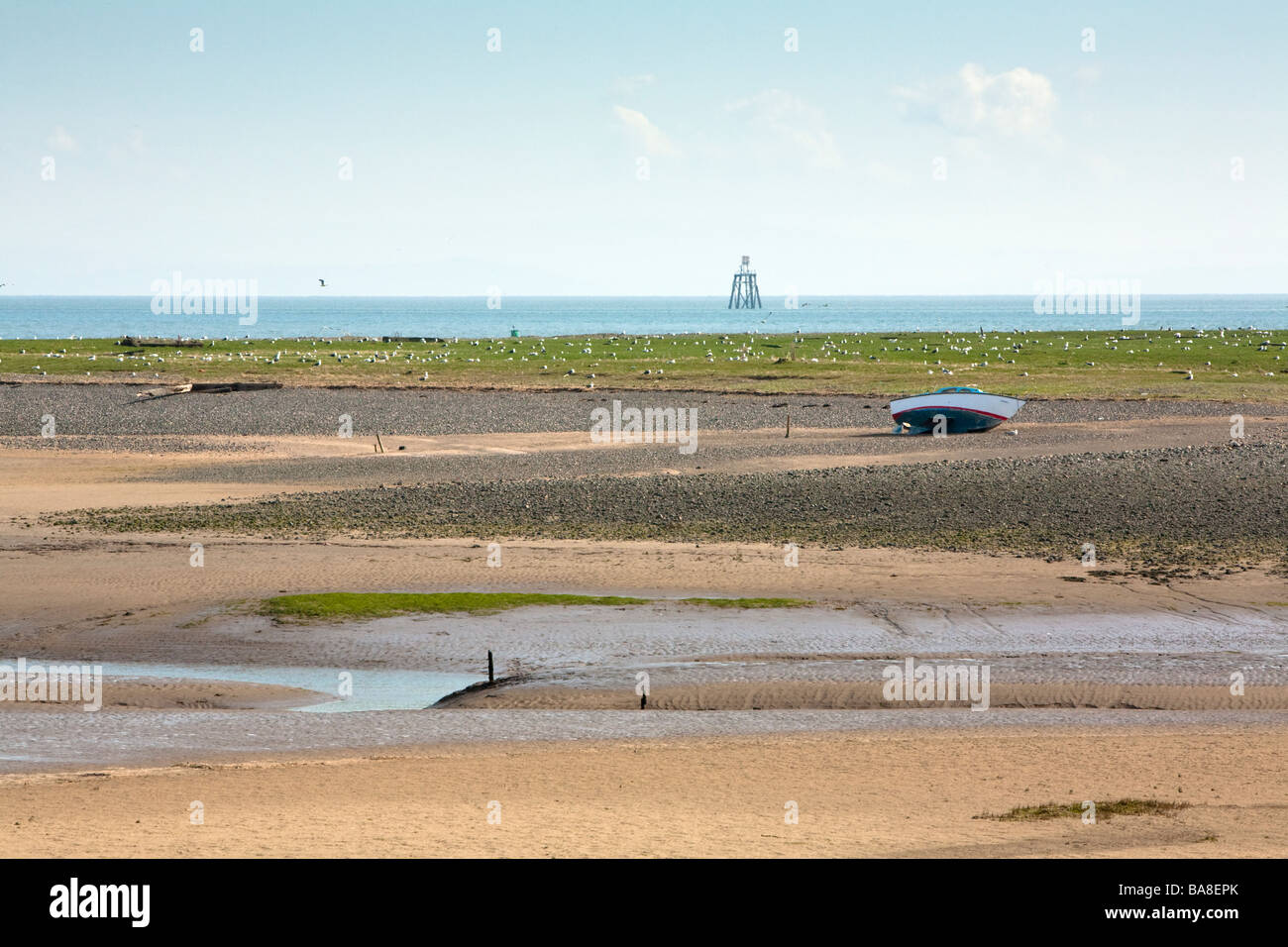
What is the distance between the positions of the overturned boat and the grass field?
52.9 ft

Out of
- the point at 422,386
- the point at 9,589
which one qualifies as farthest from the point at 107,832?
the point at 422,386

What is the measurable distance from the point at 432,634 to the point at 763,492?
1313 cm

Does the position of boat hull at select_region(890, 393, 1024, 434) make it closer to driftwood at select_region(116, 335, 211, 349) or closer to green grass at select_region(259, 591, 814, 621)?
green grass at select_region(259, 591, 814, 621)

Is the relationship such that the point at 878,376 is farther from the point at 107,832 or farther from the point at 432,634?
the point at 107,832

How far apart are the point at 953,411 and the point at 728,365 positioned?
37441mm

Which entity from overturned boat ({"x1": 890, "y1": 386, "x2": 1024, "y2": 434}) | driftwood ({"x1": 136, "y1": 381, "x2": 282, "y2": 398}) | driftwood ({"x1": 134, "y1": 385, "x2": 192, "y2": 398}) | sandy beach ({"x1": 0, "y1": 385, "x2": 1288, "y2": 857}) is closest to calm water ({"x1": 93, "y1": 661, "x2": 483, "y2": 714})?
sandy beach ({"x1": 0, "y1": 385, "x2": 1288, "y2": 857})

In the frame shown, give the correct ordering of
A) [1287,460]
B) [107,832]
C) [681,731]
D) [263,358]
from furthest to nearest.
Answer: [263,358], [1287,460], [681,731], [107,832]

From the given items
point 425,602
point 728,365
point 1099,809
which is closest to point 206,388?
point 728,365

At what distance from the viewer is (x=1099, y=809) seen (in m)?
12.0

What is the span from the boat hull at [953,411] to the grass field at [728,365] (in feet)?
52.9

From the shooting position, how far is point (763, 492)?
31.4 m

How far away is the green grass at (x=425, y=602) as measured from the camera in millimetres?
21188

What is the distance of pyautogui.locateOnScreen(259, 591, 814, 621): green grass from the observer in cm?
2119

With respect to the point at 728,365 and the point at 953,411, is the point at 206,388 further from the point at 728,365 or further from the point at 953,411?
the point at 953,411
